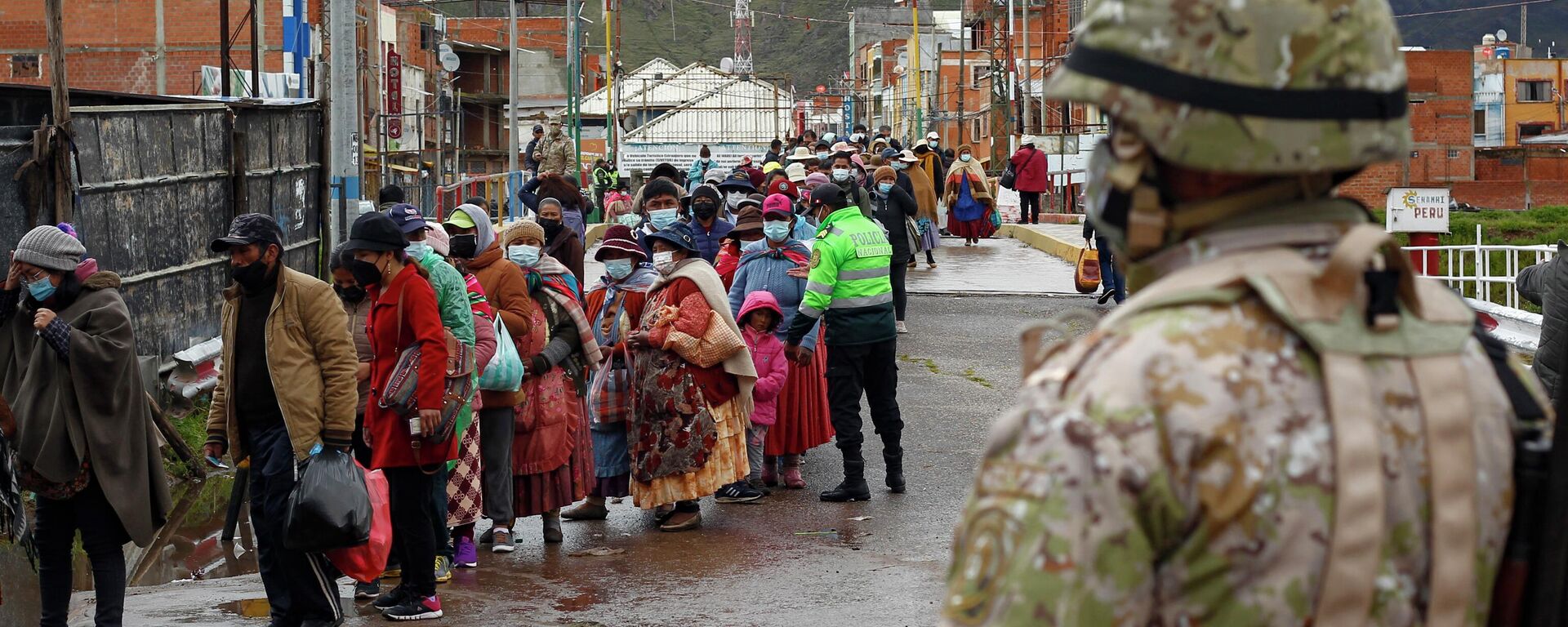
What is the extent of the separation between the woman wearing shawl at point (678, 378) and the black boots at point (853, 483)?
94 centimetres

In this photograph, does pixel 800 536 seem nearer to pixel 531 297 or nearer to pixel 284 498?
pixel 531 297

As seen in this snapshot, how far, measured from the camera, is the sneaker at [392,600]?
7.08 metres

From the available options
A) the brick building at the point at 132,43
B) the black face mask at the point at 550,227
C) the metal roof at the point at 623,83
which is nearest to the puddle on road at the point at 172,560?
the black face mask at the point at 550,227

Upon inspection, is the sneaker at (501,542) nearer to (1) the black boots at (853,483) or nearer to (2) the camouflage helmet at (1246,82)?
(1) the black boots at (853,483)

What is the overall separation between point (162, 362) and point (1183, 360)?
11.5m

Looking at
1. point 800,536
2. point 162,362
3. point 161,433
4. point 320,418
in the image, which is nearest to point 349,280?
point 320,418

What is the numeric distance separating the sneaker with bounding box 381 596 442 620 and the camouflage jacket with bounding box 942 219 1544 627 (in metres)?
5.65

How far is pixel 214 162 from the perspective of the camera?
1330 cm

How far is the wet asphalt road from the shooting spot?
7.17 m

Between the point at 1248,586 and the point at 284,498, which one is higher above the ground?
the point at 1248,586

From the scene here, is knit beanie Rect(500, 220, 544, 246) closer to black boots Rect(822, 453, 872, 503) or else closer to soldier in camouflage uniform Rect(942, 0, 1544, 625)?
black boots Rect(822, 453, 872, 503)

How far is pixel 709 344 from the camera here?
8656 mm

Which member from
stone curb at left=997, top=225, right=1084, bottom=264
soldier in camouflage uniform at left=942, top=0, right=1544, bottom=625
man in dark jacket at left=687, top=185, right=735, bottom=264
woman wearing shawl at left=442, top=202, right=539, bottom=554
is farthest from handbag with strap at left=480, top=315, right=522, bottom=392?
stone curb at left=997, top=225, right=1084, bottom=264

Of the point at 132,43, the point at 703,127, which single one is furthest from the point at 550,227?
the point at 703,127
